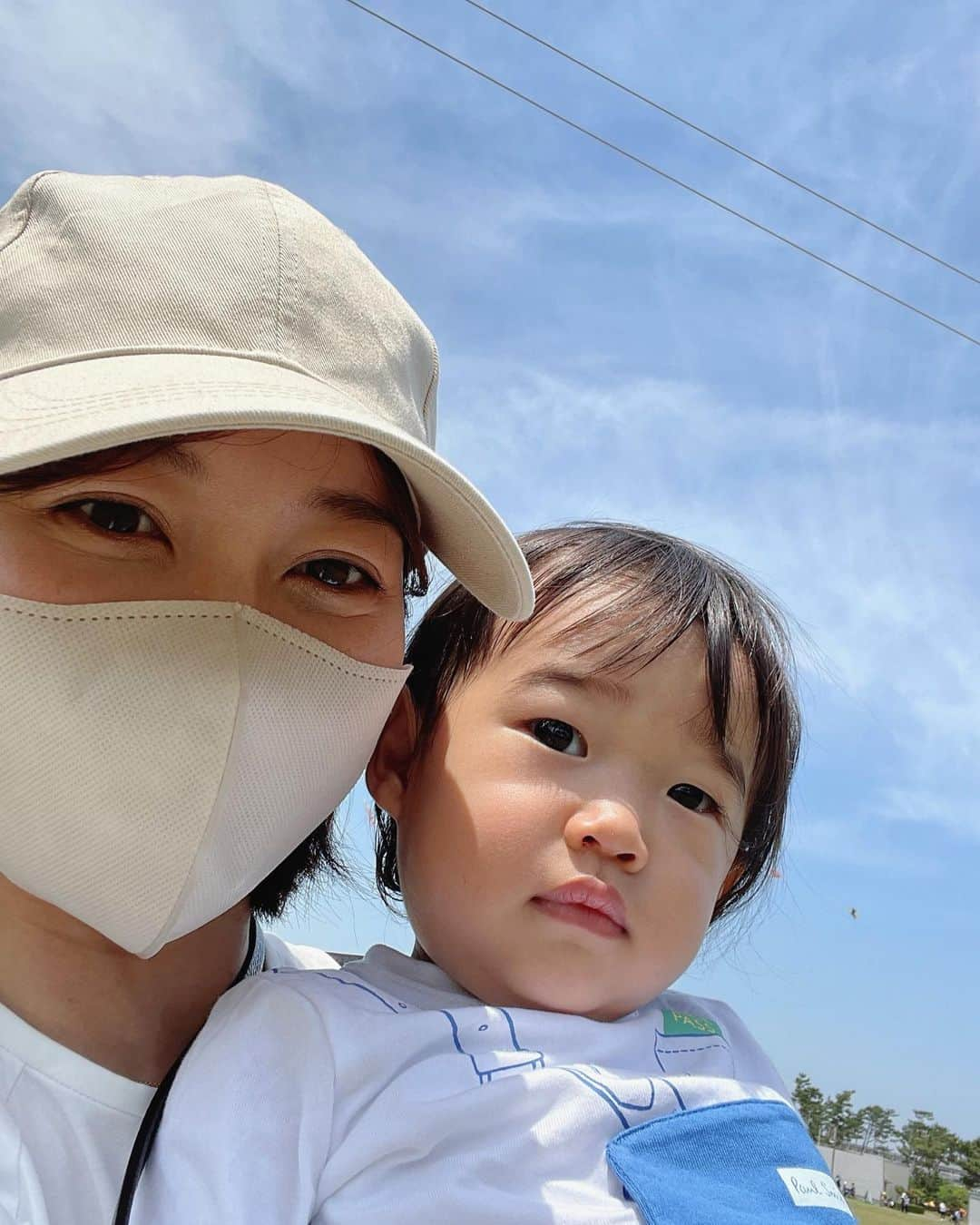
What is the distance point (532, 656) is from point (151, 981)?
67 cm

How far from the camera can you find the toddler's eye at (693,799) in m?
1.76

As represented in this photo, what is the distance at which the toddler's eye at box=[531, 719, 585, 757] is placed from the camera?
66.1 inches

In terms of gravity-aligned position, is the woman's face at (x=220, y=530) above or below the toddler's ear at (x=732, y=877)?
above

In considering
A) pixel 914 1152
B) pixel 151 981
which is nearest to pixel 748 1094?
pixel 151 981

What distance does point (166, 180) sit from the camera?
4.82 feet

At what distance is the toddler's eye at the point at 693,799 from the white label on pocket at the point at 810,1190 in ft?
1.62

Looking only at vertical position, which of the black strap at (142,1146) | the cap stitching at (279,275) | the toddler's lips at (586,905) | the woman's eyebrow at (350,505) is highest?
the cap stitching at (279,275)

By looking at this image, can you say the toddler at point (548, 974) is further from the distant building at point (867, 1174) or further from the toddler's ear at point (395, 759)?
the distant building at point (867, 1174)

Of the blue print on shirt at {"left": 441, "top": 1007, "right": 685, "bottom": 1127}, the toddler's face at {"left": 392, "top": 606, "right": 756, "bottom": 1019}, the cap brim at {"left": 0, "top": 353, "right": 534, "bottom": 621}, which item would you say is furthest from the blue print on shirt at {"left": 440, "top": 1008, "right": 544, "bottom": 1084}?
the cap brim at {"left": 0, "top": 353, "right": 534, "bottom": 621}

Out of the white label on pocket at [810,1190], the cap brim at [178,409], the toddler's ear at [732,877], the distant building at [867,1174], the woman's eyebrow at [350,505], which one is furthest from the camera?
the distant building at [867,1174]

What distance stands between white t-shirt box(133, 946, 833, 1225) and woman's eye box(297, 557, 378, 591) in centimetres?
48

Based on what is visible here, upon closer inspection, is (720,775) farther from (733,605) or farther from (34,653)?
(34,653)

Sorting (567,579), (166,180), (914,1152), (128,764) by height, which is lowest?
(914,1152)

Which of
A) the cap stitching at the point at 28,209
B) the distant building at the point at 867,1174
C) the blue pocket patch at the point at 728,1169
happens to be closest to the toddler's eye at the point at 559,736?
the blue pocket patch at the point at 728,1169
